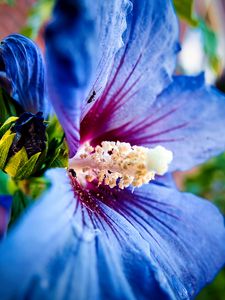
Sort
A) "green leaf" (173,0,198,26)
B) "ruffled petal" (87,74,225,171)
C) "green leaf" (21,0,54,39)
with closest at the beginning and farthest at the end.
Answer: "ruffled petal" (87,74,225,171) → "green leaf" (173,0,198,26) → "green leaf" (21,0,54,39)

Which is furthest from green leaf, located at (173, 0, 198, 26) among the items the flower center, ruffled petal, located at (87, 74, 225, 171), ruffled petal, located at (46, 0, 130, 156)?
ruffled petal, located at (46, 0, 130, 156)

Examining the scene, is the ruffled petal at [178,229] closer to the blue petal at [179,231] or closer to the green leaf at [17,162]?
the blue petal at [179,231]

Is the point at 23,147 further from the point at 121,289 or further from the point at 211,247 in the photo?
the point at 211,247


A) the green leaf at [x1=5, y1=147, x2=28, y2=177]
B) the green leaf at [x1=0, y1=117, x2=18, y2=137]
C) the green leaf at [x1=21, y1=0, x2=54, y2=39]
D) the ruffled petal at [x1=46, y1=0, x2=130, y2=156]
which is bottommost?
the green leaf at [x1=5, y1=147, x2=28, y2=177]

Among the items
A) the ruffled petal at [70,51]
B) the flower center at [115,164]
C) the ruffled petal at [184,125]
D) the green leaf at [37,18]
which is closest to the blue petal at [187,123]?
the ruffled petal at [184,125]

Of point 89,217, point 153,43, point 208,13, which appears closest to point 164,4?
point 153,43

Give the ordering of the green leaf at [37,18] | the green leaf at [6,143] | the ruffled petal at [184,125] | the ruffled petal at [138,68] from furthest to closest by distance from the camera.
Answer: the green leaf at [37,18] → the ruffled petal at [184,125] → the ruffled petal at [138,68] → the green leaf at [6,143]

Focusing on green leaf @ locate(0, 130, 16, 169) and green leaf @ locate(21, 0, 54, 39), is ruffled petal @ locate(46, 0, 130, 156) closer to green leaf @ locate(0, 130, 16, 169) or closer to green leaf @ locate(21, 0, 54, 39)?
green leaf @ locate(0, 130, 16, 169)
